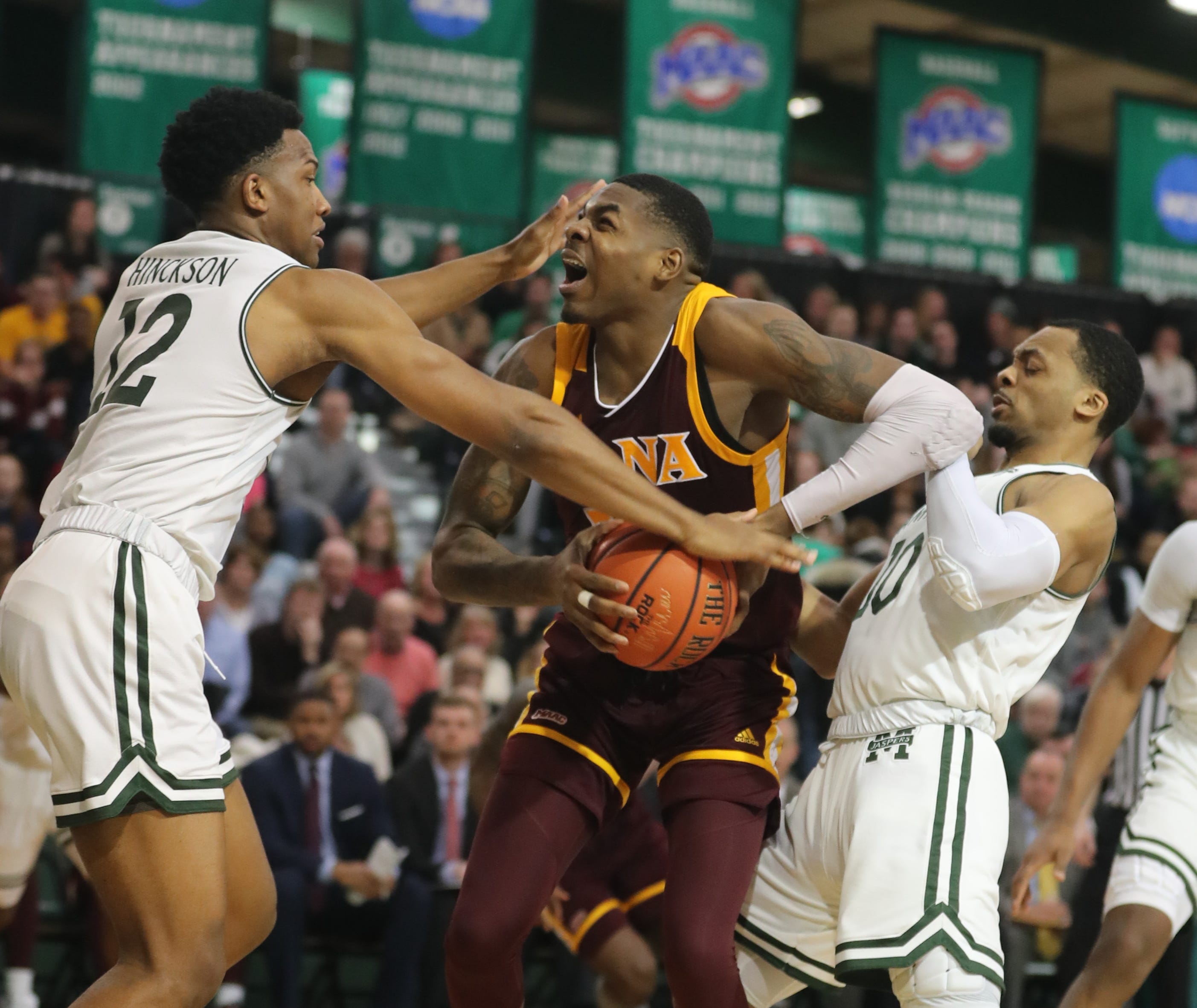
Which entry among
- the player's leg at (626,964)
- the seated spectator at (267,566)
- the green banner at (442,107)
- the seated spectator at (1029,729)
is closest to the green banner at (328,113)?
the green banner at (442,107)

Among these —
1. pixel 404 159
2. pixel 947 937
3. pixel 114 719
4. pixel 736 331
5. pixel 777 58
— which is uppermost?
pixel 777 58

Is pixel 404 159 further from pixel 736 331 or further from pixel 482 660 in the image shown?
pixel 736 331

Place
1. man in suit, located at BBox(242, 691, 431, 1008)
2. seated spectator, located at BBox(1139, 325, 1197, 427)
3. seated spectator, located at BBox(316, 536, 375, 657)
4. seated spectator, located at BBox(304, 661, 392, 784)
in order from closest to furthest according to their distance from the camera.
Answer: man in suit, located at BBox(242, 691, 431, 1008), seated spectator, located at BBox(304, 661, 392, 784), seated spectator, located at BBox(316, 536, 375, 657), seated spectator, located at BBox(1139, 325, 1197, 427)

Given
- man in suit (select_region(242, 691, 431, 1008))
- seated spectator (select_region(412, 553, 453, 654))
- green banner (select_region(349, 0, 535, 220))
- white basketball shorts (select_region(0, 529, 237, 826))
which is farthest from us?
green banner (select_region(349, 0, 535, 220))

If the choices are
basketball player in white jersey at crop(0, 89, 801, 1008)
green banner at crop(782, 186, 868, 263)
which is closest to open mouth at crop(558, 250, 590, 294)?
basketball player in white jersey at crop(0, 89, 801, 1008)

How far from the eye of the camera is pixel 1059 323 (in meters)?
4.25

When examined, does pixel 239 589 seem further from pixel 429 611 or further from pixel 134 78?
pixel 134 78

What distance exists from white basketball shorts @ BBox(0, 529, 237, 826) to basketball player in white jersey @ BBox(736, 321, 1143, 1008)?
4.69 ft

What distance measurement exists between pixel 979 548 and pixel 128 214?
31.5 ft

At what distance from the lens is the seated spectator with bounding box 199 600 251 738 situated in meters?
8.14

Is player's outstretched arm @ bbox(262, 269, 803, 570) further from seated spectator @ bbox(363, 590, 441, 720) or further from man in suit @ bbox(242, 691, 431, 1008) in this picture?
seated spectator @ bbox(363, 590, 441, 720)

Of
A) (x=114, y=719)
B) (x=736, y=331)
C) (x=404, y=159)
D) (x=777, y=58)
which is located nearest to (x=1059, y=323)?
(x=736, y=331)

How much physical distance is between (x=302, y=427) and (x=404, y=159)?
8.69 feet

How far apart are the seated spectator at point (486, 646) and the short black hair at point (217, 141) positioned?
16.2 ft
